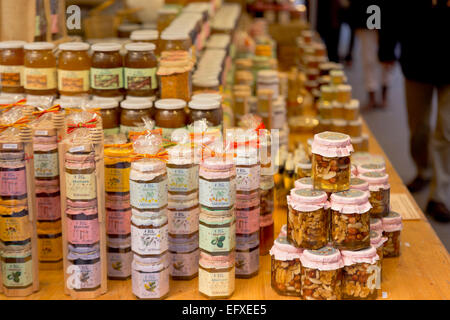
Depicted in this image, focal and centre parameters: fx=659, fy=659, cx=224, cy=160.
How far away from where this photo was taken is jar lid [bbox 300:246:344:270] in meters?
1.76

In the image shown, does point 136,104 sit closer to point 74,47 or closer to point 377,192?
point 74,47

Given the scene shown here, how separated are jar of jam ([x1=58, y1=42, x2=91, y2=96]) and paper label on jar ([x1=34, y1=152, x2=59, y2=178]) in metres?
0.48

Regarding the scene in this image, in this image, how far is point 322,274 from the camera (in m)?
1.78

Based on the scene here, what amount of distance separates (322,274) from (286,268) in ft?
0.38

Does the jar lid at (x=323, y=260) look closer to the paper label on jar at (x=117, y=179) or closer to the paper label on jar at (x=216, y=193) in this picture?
the paper label on jar at (x=216, y=193)

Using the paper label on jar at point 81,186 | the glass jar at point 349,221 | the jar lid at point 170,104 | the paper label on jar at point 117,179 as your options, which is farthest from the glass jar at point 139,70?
the glass jar at point 349,221

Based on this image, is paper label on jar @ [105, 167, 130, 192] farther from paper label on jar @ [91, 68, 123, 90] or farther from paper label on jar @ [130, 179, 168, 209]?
paper label on jar @ [91, 68, 123, 90]

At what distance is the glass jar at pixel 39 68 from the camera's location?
2.34 metres

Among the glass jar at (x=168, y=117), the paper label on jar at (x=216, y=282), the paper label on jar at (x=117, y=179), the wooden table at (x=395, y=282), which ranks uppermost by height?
the glass jar at (x=168, y=117)

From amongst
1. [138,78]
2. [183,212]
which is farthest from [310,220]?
[138,78]

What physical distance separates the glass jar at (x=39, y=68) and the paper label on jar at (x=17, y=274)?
29.7 inches

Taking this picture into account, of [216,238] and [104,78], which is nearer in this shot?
[216,238]

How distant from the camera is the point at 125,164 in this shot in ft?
Answer: 6.23

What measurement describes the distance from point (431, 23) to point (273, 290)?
2655 mm
